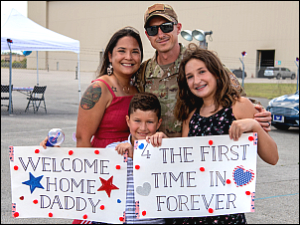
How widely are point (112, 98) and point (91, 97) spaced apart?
6.2 inches

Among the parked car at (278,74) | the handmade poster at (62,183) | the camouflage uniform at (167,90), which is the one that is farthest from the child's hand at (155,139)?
the parked car at (278,74)

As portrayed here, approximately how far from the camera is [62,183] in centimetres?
267

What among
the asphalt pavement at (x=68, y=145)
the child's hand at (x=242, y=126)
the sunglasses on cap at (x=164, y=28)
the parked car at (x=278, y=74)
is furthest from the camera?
the parked car at (x=278, y=74)

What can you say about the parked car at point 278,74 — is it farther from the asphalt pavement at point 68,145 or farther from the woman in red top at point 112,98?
Answer: the woman in red top at point 112,98

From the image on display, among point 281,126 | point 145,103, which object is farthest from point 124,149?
point 281,126

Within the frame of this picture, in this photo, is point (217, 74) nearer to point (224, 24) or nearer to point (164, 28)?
point (164, 28)

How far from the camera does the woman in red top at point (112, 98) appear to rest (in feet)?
8.71

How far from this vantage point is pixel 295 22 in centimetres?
3322

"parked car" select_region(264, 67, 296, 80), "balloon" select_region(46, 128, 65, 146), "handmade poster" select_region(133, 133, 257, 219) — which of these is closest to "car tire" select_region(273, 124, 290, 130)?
"handmade poster" select_region(133, 133, 257, 219)

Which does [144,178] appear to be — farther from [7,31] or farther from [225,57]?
[225,57]

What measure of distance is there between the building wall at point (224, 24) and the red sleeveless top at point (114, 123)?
27.0 meters

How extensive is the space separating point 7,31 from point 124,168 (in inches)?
468

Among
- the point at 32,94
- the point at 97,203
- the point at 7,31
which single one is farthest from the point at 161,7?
the point at 32,94

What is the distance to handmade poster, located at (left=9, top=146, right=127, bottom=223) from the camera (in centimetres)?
263
